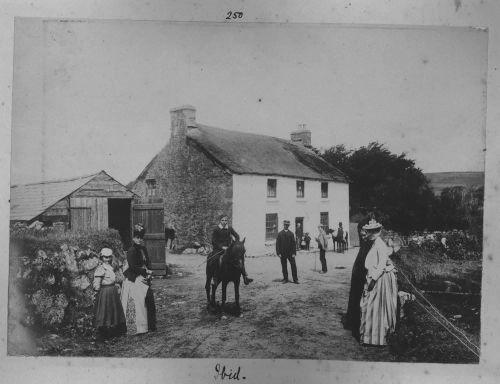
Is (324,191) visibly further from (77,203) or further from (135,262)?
(77,203)

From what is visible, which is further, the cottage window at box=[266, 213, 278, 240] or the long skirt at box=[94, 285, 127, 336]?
the cottage window at box=[266, 213, 278, 240]

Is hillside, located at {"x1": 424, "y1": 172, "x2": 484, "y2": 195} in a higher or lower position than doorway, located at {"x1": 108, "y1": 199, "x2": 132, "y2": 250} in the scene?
higher

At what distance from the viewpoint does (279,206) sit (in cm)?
396

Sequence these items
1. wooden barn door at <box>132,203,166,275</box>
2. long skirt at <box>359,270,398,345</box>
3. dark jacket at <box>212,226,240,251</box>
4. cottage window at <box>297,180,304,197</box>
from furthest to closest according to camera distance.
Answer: cottage window at <box>297,180,304,197</box> < wooden barn door at <box>132,203,166,275</box> < dark jacket at <box>212,226,240,251</box> < long skirt at <box>359,270,398,345</box>

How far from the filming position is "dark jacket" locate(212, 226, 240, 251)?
385 cm

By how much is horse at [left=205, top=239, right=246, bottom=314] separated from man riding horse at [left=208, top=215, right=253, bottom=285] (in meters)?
0.01

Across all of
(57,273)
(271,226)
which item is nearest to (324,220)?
(271,226)

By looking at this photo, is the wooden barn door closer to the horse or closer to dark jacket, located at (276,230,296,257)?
the horse

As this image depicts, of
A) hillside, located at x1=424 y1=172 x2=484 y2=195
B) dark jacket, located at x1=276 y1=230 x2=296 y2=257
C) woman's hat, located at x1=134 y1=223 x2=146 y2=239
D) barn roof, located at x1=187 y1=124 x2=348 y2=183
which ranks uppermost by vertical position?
barn roof, located at x1=187 y1=124 x2=348 y2=183

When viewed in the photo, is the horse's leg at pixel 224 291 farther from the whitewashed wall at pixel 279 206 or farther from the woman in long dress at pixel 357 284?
the woman in long dress at pixel 357 284

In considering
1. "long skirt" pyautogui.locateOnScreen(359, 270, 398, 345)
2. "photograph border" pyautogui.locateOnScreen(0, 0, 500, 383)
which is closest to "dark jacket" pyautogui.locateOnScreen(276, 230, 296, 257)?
"long skirt" pyautogui.locateOnScreen(359, 270, 398, 345)

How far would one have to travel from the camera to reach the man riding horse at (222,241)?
383cm

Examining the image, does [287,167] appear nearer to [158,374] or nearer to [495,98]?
[495,98]

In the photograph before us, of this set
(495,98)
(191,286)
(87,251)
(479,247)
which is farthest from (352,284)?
(87,251)
